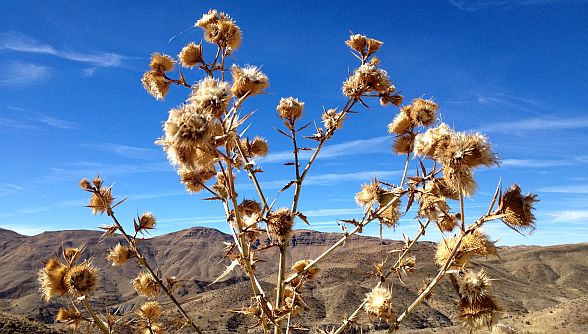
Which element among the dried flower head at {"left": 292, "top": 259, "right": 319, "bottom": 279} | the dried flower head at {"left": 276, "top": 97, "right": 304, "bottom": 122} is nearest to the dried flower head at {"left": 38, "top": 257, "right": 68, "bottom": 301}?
the dried flower head at {"left": 292, "top": 259, "right": 319, "bottom": 279}

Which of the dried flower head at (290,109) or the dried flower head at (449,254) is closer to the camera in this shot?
the dried flower head at (449,254)

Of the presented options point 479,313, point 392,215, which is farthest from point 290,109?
point 479,313

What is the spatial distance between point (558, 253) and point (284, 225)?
15093 centimetres

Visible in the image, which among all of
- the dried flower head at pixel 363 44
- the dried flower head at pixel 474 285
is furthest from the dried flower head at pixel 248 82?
the dried flower head at pixel 474 285

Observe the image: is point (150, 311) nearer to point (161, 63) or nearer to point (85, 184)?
point (85, 184)

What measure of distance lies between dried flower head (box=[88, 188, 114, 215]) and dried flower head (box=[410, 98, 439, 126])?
2692mm

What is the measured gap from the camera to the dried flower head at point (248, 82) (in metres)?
3.05

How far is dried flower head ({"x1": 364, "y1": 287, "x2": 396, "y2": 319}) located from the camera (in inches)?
119

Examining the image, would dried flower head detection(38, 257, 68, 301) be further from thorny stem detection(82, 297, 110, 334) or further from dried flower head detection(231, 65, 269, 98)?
dried flower head detection(231, 65, 269, 98)

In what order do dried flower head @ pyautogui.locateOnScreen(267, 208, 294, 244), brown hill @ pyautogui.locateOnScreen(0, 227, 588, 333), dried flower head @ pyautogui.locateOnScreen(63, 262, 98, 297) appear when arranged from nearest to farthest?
dried flower head @ pyautogui.locateOnScreen(267, 208, 294, 244) < dried flower head @ pyautogui.locateOnScreen(63, 262, 98, 297) < brown hill @ pyautogui.locateOnScreen(0, 227, 588, 333)

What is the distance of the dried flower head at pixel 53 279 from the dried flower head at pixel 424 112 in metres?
3.13

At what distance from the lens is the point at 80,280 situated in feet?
11.5

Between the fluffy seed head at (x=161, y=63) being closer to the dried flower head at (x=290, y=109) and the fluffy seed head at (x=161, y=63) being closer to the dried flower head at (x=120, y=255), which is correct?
the dried flower head at (x=290, y=109)

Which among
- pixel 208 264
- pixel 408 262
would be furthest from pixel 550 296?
pixel 208 264
